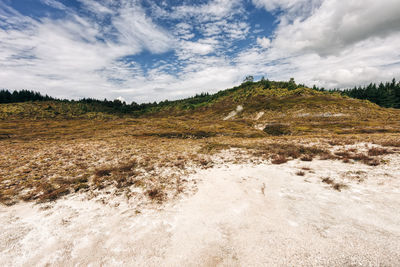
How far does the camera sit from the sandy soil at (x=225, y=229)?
231 inches

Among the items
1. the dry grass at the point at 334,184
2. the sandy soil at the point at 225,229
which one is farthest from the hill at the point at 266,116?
the sandy soil at the point at 225,229

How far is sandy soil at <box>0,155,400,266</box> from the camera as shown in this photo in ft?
19.2

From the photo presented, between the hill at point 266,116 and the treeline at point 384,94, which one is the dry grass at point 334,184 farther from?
the treeline at point 384,94

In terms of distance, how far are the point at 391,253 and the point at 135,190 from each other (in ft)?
42.6

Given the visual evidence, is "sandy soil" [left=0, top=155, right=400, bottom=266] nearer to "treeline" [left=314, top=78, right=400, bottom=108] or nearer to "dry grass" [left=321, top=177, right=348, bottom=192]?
"dry grass" [left=321, top=177, right=348, bottom=192]

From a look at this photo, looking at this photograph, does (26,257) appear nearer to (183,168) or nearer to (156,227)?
(156,227)

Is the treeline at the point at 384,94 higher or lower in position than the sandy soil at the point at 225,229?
higher

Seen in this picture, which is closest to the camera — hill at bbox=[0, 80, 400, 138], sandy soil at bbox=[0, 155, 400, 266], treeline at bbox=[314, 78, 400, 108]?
sandy soil at bbox=[0, 155, 400, 266]

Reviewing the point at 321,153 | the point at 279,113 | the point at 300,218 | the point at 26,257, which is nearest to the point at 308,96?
the point at 279,113

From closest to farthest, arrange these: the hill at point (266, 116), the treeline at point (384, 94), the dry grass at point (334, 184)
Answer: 1. the dry grass at point (334, 184)
2. the hill at point (266, 116)
3. the treeline at point (384, 94)

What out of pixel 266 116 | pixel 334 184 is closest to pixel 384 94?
pixel 266 116

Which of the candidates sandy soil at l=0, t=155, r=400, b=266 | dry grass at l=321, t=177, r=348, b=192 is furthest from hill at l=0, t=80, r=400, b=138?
sandy soil at l=0, t=155, r=400, b=266

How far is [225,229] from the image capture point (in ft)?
24.5

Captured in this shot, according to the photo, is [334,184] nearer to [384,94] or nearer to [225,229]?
[225,229]
